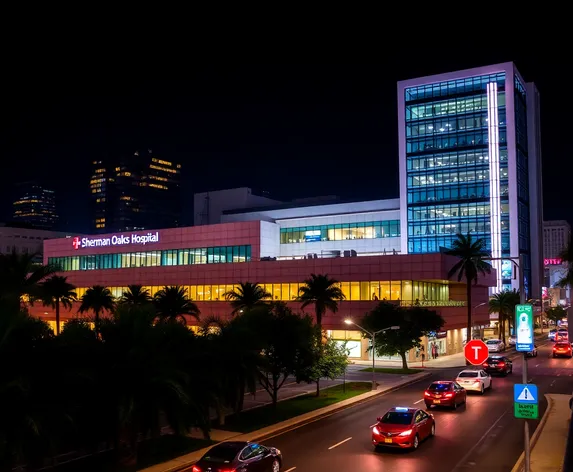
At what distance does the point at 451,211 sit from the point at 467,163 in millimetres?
9933

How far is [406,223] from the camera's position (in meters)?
115

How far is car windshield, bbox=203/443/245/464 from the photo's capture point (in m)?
20.9

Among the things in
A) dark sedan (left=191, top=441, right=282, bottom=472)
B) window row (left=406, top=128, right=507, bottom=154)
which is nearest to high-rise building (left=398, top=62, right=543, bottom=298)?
window row (left=406, top=128, right=507, bottom=154)

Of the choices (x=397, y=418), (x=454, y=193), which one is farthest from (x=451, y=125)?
(x=397, y=418)

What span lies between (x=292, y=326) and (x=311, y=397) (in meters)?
8.03

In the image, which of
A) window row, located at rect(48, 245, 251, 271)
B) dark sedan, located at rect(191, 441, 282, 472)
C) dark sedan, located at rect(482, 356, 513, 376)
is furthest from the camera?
window row, located at rect(48, 245, 251, 271)

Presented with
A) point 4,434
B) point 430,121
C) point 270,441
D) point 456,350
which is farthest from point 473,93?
point 4,434

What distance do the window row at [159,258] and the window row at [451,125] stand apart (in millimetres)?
53988

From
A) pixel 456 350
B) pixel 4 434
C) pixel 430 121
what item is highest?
pixel 430 121

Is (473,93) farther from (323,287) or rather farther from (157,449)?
(157,449)

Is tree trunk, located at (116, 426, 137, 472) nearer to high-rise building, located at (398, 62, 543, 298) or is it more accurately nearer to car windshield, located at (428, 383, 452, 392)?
car windshield, located at (428, 383, 452, 392)

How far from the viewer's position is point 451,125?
4924 inches

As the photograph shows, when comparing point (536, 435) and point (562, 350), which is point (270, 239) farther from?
point (536, 435)

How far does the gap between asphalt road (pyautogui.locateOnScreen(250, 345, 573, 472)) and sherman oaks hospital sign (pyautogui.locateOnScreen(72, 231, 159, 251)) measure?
2429 inches
